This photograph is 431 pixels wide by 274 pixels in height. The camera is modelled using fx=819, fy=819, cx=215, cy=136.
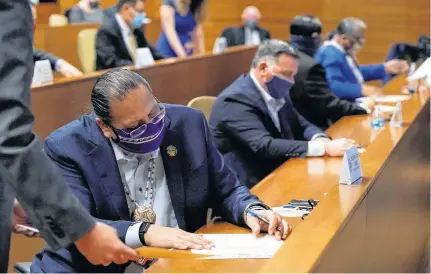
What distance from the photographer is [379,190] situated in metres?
2.81

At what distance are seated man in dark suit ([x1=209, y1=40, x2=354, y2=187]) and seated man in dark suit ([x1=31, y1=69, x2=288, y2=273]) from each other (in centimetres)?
116

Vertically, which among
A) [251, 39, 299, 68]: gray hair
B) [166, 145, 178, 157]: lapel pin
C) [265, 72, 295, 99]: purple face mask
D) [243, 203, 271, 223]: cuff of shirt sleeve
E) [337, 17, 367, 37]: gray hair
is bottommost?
[337, 17, 367, 37]: gray hair

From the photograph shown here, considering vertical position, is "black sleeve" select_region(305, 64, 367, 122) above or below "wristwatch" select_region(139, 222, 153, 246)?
below

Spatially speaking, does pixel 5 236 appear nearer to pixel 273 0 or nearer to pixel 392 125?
pixel 392 125

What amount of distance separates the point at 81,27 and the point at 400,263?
4.93 metres

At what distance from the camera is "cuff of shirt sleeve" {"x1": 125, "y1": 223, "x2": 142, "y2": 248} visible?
2.10m

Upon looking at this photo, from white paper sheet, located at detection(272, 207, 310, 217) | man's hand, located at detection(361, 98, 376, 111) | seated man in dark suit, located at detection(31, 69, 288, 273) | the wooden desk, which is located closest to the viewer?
the wooden desk

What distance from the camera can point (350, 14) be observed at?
10.5 meters

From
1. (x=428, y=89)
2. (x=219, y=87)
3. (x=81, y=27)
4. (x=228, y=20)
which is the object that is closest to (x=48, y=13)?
(x=228, y=20)

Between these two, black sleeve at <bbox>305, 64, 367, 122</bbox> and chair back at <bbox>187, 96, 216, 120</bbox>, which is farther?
black sleeve at <bbox>305, 64, 367, 122</bbox>

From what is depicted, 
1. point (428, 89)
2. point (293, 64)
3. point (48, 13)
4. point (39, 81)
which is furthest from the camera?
point (48, 13)

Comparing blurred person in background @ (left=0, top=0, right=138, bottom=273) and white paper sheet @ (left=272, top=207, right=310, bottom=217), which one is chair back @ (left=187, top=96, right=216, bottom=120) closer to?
white paper sheet @ (left=272, top=207, right=310, bottom=217)

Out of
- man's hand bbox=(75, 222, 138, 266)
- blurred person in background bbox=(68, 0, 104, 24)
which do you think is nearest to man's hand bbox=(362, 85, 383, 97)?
blurred person in background bbox=(68, 0, 104, 24)

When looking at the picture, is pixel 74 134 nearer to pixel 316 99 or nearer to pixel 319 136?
pixel 319 136
